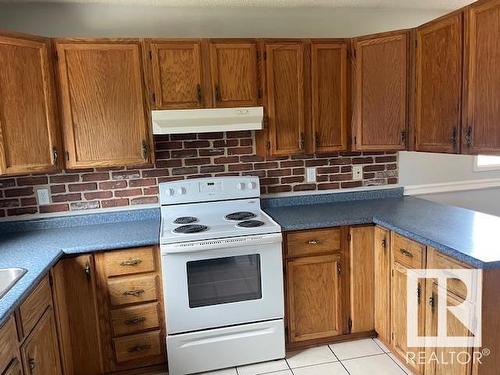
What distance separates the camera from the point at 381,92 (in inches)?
103

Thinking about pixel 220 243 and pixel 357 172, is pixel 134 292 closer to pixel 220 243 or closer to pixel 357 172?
pixel 220 243

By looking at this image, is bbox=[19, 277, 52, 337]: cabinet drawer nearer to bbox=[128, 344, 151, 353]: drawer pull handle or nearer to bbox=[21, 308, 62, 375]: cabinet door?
bbox=[21, 308, 62, 375]: cabinet door

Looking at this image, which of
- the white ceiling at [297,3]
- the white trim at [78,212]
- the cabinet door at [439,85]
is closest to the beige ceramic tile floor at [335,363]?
the white trim at [78,212]

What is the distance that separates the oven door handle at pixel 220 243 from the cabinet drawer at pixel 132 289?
23 cm

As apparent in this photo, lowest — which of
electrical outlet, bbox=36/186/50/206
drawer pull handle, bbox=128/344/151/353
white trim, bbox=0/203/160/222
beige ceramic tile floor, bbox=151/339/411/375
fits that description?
beige ceramic tile floor, bbox=151/339/411/375

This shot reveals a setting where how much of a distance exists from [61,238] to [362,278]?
1.85 metres

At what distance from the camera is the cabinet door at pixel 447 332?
1.81m

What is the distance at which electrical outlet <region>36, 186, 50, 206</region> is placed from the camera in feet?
8.55

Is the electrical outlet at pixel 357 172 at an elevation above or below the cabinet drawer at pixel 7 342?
above

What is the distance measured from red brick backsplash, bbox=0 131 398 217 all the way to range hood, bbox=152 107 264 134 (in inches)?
13.3

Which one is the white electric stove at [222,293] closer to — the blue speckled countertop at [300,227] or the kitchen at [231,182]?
the kitchen at [231,182]

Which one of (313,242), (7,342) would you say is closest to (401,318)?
(313,242)

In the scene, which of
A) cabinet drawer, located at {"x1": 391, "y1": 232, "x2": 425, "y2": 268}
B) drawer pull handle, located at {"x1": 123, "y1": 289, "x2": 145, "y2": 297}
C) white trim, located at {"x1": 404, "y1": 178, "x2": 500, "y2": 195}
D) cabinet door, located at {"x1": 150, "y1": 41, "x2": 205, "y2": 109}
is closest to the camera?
cabinet drawer, located at {"x1": 391, "y1": 232, "x2": 425, "y2": 268}
